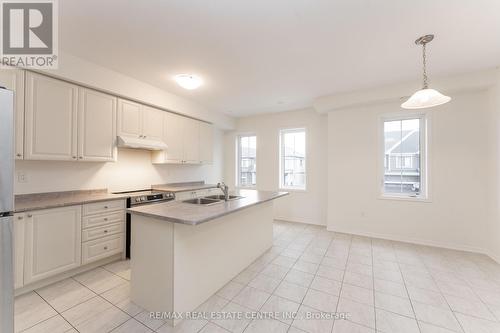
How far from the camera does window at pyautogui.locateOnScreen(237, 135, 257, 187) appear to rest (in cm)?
568

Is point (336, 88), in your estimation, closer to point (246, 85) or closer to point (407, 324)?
point (246, 85)

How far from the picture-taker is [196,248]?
193 cm

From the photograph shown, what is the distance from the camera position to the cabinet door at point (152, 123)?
3.54 metres

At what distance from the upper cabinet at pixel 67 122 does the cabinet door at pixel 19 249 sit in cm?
73

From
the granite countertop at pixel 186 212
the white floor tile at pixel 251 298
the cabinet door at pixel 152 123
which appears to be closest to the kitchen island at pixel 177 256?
the granite countertop at pixel 186 212

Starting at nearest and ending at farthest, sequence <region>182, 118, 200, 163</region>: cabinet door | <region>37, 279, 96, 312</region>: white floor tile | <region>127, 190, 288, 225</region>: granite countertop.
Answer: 1. <region>127, 190, 288, 225</region>: granite countertop
2. <region>37, 279, 96, 312</region>: white floor tile
3. <region>182, 118, 200, 163</region>: cabinet door

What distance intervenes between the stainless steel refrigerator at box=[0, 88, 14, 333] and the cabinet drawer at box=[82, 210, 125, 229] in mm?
1513

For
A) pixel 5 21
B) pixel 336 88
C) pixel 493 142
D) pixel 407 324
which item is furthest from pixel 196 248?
pixel 493 142

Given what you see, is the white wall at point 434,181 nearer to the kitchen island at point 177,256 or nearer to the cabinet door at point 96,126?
the kitchen island at point 177,256

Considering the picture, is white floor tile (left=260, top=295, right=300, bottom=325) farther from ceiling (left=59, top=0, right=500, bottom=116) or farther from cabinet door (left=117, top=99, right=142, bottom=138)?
cabinet door (left=117, top=99, right=142, bottom=138)

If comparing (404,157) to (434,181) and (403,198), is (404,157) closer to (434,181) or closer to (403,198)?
(434,181)

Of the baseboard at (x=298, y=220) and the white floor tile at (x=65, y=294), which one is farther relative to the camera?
the baseboard at (x=298, y=220)

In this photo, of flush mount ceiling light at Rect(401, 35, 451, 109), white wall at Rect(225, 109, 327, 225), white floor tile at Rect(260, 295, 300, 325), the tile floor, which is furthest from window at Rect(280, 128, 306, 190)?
Answer: white floor tile at Rect(260, 295, 300, 325)

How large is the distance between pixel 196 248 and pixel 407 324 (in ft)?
6.40
